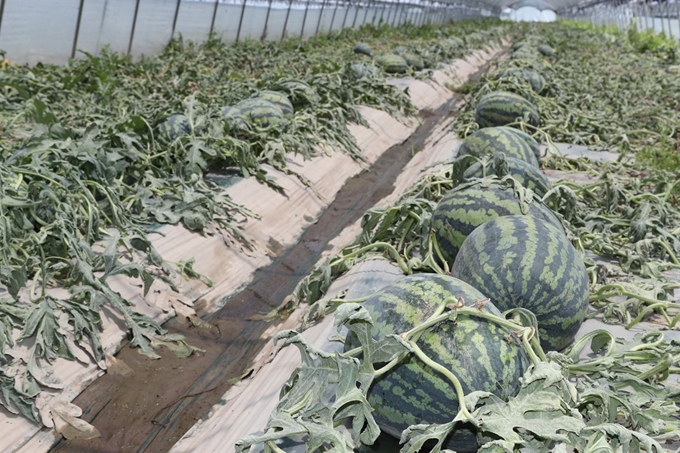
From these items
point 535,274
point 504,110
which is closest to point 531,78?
point 504,110

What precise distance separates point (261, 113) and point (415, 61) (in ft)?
24.2

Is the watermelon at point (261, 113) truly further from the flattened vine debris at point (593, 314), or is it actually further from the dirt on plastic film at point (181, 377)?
the flattened vine debris at point (593, 314)

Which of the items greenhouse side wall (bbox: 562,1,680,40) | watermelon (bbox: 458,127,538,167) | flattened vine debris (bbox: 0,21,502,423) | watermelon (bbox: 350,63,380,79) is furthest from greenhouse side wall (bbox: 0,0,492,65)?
greenhouse side wall (bbox: 562,1,680,40)

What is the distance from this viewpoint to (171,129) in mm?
5445

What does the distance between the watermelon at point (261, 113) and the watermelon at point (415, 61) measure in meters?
7.09

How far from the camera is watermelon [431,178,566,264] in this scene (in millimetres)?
3363

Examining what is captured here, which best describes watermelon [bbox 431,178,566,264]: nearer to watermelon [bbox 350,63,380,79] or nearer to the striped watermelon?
the striped watermelon

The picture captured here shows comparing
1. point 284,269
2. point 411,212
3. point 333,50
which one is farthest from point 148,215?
point 333,50

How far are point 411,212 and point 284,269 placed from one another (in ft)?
4.35

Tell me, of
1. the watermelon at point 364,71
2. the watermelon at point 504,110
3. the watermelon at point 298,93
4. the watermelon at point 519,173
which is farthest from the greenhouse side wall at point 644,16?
the watermelon at point 519,173

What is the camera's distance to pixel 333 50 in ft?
50.4

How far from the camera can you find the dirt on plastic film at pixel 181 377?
289 centimetres

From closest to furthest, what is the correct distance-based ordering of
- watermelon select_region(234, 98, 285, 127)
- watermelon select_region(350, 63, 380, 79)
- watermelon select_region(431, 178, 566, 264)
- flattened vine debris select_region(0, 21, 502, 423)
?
flattened vine debris select_region(0, 21, 502, 423)
watermelon select_region(431, 178, 566, 264)
watermelon select_region(234, 98, 285, 127)
watermelon select_region(350, 63, 380, 79)

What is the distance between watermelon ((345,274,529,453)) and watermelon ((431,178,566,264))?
1.09m
